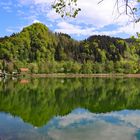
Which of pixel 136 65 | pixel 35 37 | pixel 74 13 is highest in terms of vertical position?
pixel 35 37

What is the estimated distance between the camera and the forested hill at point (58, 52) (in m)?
127

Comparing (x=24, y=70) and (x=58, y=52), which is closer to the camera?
(x=24, y=70)

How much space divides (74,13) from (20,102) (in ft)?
101

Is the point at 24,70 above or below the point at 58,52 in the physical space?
below

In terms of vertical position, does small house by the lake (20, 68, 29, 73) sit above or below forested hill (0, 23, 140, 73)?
below

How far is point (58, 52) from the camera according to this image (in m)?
160

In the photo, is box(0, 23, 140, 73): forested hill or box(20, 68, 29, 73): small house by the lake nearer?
box(20, 68, 29, 73): small house by the lake

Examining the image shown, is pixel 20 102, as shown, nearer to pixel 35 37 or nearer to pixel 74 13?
pixel 74 13

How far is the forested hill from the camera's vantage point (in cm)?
12738

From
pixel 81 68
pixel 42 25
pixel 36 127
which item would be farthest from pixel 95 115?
pixel 42 25

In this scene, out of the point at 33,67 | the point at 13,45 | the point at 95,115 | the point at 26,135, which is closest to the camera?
the point at 26,135

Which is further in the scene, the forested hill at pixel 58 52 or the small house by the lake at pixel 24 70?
the forested hill at pixel 58 52

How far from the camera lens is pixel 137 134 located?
19.3 metres

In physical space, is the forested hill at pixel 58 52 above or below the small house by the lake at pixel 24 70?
above
